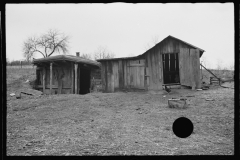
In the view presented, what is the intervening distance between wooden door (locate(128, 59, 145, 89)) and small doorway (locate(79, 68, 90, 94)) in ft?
21.5

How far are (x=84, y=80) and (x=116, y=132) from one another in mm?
16108

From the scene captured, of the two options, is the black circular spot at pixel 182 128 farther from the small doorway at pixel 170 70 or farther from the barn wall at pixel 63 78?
the small doorway at pixel 170 70

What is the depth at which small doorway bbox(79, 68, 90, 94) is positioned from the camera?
21703 mm

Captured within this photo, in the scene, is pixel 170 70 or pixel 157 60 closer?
pixel 157 60

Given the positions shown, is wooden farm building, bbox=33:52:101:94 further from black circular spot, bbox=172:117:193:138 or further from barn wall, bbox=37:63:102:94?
black circular spot, bbox=172:117:193:138

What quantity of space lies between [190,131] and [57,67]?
619 inches

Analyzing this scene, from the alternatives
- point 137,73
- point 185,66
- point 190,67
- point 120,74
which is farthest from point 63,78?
point 190,67

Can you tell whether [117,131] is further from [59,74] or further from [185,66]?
[59,74]

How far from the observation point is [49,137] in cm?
621

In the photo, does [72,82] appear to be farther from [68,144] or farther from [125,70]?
[68,144]

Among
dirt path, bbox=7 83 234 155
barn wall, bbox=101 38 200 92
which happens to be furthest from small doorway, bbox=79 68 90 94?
dirt path, bbox=7 83 234 155

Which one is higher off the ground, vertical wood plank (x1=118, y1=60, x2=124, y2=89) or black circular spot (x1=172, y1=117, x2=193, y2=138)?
vertical wood plank (x1=118, y1=60, x2=124, y2=89)

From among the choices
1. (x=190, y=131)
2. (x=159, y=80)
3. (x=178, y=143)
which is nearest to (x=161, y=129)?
(x=190, y=131)

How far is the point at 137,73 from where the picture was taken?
17.3m
